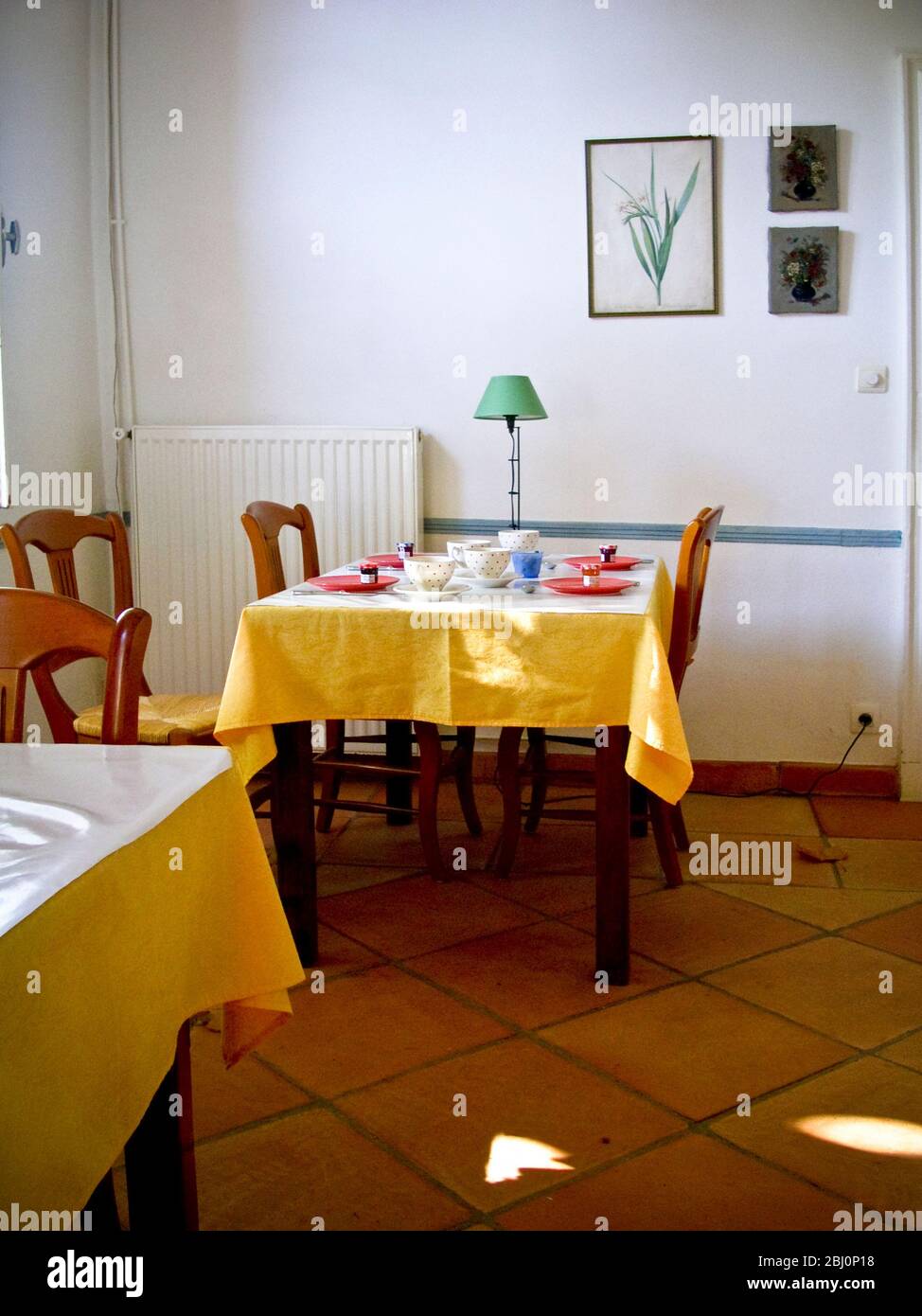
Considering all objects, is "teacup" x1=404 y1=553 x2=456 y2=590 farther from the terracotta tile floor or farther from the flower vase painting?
the flower vase painting

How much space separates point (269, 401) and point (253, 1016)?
315cm

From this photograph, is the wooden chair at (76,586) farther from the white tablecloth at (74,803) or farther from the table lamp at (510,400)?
the white tablecloth at (74,803)

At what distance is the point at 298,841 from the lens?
115 inches

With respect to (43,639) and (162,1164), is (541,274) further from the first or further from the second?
(162,1164)

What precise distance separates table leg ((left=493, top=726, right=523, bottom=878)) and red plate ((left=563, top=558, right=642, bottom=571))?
481 millimetres

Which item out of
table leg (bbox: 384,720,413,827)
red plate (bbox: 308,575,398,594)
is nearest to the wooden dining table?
red plate (bbox: 308,575,398,594)

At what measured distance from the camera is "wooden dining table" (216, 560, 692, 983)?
2.71 meters

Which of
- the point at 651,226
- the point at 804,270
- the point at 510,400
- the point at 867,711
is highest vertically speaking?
the point at 651,226

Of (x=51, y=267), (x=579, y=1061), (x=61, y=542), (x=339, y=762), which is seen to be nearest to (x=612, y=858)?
(x=579, y=1061)

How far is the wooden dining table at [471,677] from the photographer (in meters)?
2.71

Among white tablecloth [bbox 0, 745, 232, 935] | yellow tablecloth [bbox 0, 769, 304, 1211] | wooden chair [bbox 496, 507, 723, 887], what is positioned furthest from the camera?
wooden chair [bbox 496, 507, 723, 887]

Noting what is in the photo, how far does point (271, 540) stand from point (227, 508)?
35.9 inches
